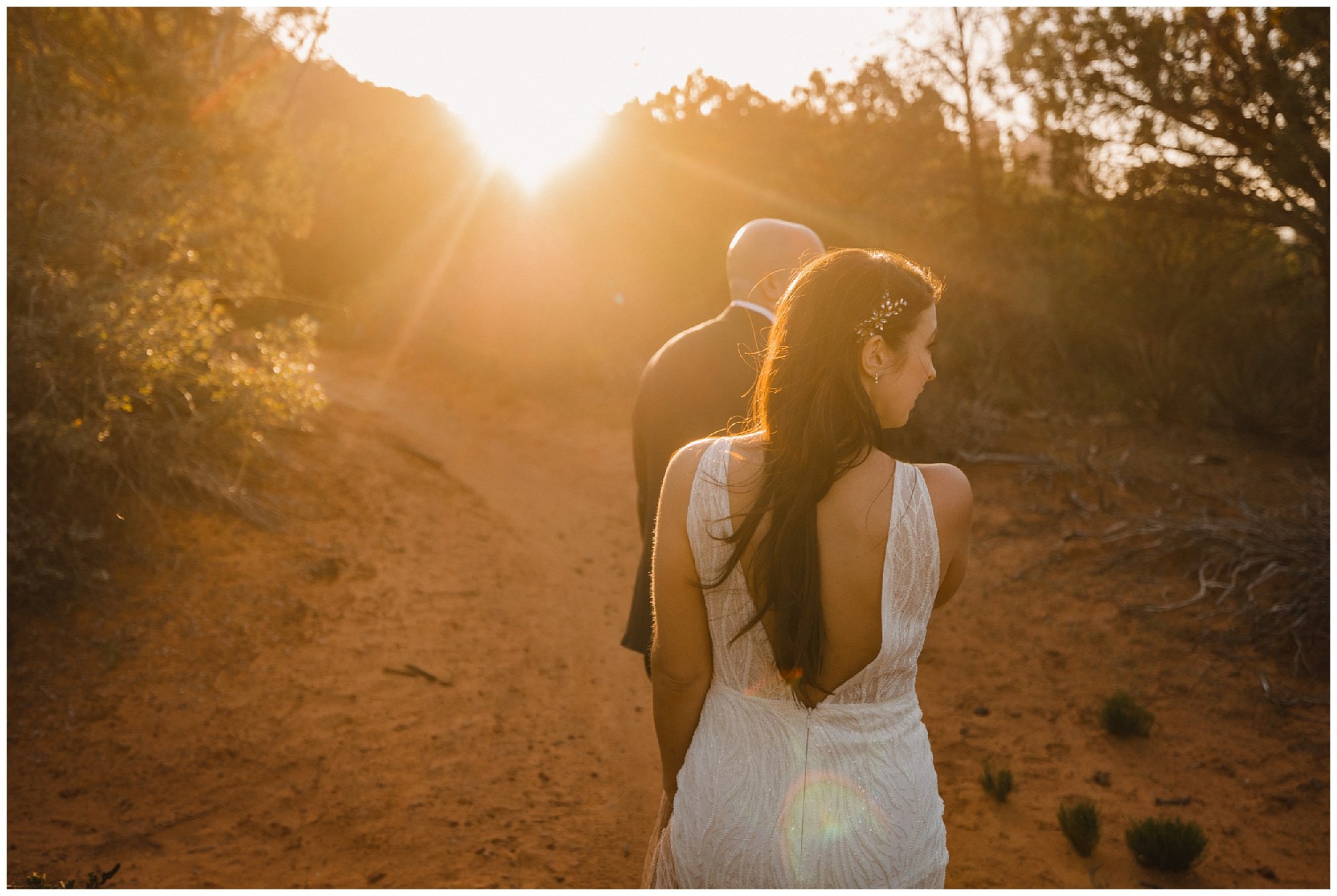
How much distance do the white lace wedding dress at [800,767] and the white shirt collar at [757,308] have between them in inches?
56.2

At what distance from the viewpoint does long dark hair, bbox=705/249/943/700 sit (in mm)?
1475

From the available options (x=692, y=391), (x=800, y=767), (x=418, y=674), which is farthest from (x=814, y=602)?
(x=418, y=674)

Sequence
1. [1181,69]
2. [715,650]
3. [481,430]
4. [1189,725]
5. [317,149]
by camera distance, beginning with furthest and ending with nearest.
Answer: [317,149]
[481,430]
[1181,69]
[1189,725]
[715,650]

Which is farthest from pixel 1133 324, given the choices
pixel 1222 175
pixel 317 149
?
pixel 317 149

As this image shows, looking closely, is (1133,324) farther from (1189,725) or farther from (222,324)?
(222,324)

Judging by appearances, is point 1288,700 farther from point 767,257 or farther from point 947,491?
point 947,491

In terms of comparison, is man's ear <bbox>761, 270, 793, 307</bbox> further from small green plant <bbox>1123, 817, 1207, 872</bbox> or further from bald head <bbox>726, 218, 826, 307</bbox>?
small green plant <bbox>1123, 817, 1207, 872</bbox>

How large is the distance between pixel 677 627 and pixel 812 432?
0.47 m

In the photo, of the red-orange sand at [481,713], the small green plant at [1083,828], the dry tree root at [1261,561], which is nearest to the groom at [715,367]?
the red-orange sand at [481,713]

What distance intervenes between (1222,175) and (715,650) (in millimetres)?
9879

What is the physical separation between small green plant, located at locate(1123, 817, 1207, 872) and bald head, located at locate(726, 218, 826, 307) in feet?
8.94

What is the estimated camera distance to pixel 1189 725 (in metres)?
4.66

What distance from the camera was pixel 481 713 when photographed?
188 inches

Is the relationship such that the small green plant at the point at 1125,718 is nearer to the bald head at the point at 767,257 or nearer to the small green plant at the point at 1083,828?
the small green plant at the point at 1083,828
